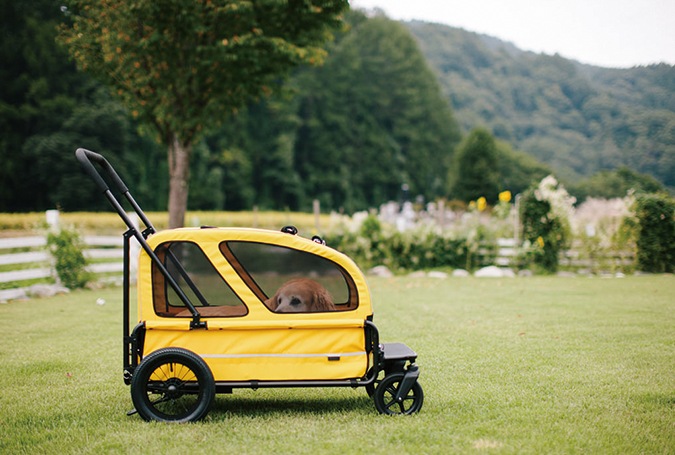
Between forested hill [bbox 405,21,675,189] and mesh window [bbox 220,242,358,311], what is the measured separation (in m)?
21.0

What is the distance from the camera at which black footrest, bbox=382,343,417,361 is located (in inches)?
182

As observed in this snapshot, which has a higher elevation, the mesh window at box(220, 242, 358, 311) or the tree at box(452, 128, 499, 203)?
the tree at box(452, 128, 499, 203)

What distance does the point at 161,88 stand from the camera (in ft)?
45.6

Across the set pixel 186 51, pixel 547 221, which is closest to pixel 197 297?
pixel 186 51

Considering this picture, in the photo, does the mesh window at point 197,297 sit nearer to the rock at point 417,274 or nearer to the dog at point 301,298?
the dog at point 301,298

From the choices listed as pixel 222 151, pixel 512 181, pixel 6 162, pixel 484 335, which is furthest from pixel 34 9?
pixel 512 181

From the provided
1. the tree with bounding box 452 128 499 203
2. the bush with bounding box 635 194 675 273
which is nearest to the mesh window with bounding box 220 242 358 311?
the bush with bounding box 635 194 675 273

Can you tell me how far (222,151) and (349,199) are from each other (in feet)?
42.7

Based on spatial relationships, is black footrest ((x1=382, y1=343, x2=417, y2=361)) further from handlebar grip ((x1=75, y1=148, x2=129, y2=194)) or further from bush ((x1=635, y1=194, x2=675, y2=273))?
bush ((x1=635, y1=194, x2=675, y2=273))

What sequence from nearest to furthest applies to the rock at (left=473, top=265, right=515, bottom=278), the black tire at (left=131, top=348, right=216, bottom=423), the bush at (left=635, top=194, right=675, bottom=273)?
the black tire at (left=131, top=348, right=216, bottom=423) < the rock at (left=473, top=265, right=515, bottom=278) < the bush at (left=635, top=194, right=675, bottom=273)

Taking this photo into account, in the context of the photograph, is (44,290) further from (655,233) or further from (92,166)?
(655,233)

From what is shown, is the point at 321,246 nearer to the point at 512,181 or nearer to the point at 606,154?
the point at 606,154

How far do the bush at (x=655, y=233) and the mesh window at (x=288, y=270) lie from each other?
1451cm

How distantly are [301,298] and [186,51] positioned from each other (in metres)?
10.9
